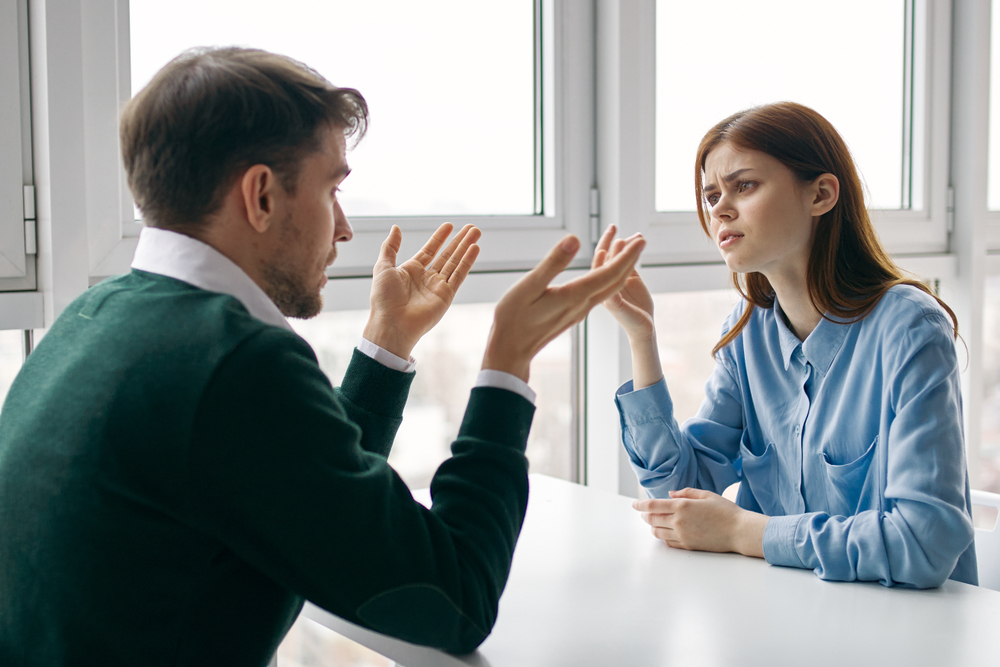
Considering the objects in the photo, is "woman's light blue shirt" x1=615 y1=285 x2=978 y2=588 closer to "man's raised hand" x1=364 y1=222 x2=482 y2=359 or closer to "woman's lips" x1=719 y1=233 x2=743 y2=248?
"woman's lips" x1=719 y1=233 x2=743 y2=248

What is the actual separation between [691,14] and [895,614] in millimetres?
1682

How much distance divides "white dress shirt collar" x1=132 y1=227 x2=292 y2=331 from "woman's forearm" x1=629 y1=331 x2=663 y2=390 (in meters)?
0.78

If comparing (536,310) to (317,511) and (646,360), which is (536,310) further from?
(646,360)

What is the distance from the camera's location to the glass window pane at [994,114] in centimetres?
287

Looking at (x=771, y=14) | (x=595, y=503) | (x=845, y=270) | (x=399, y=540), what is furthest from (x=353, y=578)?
(x=771, y=14)

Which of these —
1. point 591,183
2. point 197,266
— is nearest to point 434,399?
point 591,183

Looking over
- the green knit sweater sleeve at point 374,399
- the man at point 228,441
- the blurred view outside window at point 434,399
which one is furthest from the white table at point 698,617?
the blurred view outside window at point 434,399

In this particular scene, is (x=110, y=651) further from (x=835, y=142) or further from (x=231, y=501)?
(x=835, y=142)

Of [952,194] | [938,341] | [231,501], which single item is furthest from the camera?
[952,194]

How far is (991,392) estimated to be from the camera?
3061mm

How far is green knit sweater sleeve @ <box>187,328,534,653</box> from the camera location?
0.74 metres

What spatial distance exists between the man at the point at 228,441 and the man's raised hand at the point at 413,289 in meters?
0.27

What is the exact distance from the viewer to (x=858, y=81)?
267 cm

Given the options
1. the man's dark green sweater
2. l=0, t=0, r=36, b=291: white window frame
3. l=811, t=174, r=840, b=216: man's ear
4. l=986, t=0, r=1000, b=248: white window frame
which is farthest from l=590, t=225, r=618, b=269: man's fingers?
l=986, t=0, r=1000, b=248: white window frame
